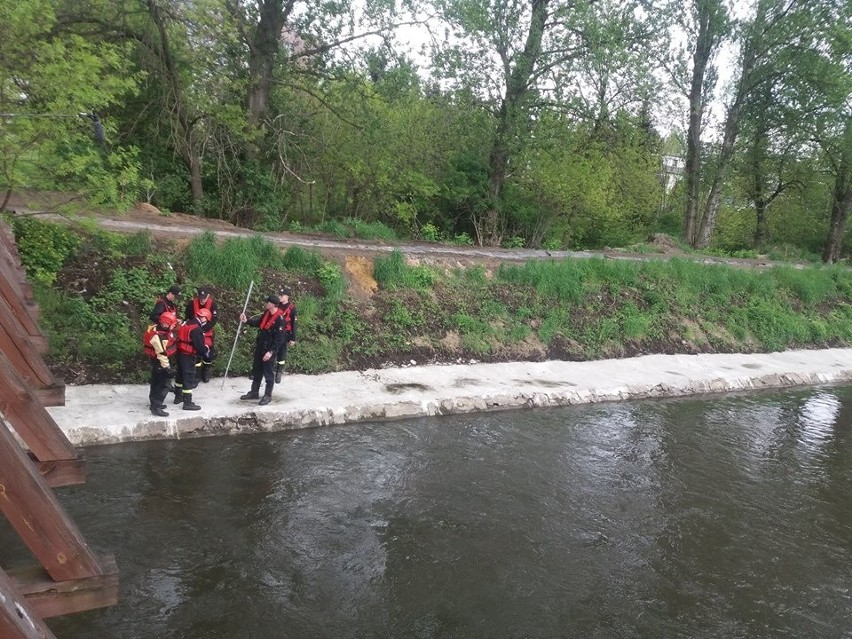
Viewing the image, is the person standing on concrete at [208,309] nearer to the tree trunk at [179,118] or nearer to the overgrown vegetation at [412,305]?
the overgrown vegetation at [412,305]

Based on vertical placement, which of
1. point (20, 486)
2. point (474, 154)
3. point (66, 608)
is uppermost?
point (474, 154)

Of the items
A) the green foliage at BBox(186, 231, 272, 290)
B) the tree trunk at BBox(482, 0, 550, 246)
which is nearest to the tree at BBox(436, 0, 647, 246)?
the tree trunk at BBox(482, 0, 550, 246)

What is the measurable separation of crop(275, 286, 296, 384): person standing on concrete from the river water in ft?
5.15

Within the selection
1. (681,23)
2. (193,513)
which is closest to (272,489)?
(193,513)

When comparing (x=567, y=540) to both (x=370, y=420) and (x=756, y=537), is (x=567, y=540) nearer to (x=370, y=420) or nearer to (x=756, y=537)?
(x=756, y=537)

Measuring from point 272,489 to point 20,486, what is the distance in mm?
4517

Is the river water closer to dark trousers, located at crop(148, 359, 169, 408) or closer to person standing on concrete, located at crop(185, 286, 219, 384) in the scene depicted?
dark trousers, located at crop(148, 359, 169, 408)

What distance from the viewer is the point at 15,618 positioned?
71.8 inches

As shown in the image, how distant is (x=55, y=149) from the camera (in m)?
8.31

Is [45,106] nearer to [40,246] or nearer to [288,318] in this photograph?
[40,246]

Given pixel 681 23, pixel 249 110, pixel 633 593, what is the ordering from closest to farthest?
pixel 633 593 < pixel 249 110 < pixel 681 23

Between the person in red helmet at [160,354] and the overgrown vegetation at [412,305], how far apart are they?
53.8 inches

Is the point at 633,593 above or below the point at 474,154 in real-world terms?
below

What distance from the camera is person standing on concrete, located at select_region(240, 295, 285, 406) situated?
879 centimetres
